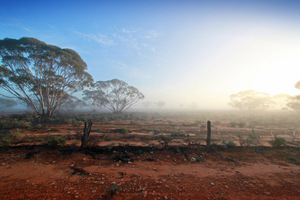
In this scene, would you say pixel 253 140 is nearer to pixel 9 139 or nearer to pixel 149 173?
pixel 149 173

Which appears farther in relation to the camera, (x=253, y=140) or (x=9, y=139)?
(x=253, y=140)

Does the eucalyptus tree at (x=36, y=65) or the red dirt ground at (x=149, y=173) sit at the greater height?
the eucalyptus tree at (x=36, y=65)

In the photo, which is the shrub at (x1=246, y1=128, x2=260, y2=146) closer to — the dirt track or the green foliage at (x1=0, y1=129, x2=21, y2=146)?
the dirt track

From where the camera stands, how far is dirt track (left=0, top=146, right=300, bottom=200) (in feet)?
11.5

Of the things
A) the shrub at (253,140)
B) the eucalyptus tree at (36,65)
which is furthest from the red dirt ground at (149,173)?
the eucalyptus tree at (36,65)

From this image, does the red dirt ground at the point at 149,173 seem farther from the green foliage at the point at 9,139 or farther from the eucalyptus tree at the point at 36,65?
the eucalyptus tree at the point at 36,65

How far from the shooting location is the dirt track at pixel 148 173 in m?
3.51

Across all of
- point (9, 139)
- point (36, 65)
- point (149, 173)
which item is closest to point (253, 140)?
point (149, 173)

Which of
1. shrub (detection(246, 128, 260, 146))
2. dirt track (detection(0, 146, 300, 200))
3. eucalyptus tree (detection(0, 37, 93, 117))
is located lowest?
dirt track (detection(0, 146, 300, 200))

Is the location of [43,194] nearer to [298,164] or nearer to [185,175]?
[185,175]

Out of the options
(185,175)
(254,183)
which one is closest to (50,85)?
(185,175)

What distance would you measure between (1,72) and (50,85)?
A: 518 centimetres

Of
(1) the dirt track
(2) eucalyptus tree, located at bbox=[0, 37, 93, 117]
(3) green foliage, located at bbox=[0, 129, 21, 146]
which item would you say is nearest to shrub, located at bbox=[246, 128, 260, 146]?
(1) the dirt track

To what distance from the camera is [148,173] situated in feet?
15.0
